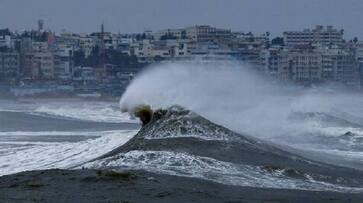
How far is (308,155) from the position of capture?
2602 cm

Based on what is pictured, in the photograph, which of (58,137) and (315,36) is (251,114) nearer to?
(58,137)

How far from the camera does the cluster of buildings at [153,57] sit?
134625mm

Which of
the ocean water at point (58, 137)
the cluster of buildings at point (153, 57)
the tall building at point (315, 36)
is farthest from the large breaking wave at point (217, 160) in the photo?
the tall building at point (315, 36)

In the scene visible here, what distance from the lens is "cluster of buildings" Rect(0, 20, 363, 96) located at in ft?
442

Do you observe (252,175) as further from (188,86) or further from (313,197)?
(188,86)

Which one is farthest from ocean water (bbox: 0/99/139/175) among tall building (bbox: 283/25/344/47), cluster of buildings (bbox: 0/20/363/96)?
tall building (bbox: 283/25/344/47)

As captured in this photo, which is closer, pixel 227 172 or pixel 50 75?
pixel 227 172

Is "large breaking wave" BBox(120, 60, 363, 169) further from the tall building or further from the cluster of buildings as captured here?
the tall building

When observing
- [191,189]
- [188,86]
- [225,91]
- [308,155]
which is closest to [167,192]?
[191,189]

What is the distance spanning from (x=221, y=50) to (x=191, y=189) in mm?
129318

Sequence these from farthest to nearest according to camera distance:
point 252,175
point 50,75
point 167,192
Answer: point 50,75 < point 252,175 < point 167,192

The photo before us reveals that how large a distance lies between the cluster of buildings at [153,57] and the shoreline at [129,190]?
107351 millimetres

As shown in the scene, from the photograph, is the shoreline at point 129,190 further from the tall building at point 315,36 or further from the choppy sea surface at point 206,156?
the tall building at point 315,36

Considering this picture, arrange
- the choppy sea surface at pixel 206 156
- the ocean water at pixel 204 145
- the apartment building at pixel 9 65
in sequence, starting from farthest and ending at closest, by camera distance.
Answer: the apartment building at pixel 9 65 → the ocean water at pixel 204 145 → the choppy sea surface at pixel 206 156
